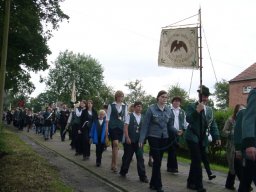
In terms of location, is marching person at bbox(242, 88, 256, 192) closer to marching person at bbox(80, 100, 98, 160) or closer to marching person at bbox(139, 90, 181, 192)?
marching person at bbox(139, 90, 181, 192)

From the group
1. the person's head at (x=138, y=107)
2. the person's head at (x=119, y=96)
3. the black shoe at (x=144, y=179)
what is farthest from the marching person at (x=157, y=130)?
the person's head at (x=119, y=96)

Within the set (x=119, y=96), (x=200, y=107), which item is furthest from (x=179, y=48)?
(x=200, y=107)

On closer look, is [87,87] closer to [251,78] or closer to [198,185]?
[251,78]

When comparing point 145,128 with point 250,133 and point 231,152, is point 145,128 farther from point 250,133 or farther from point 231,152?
point 250,133

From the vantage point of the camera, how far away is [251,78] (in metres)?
71.1

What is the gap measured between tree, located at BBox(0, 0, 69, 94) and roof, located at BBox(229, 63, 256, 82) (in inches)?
1818

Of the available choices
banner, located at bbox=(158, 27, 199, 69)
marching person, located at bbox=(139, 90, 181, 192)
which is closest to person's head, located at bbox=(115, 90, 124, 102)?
banner, located at bbox=(158, 27, 199, 69)

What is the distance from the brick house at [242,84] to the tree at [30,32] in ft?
152

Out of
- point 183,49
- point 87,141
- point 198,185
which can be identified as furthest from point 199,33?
point 87,141

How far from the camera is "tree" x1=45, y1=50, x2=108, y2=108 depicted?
98312 millimetres

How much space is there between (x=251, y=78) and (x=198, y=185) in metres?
64.0

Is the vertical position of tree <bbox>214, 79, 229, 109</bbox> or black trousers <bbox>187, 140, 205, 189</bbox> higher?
tree <bbox>214, 79, 229, 109</bbox>

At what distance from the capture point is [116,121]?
12.8 m

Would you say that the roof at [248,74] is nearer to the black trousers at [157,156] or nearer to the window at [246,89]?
the window at [246,89]
